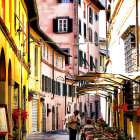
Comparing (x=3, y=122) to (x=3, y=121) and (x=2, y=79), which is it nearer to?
(x=3, y=121)

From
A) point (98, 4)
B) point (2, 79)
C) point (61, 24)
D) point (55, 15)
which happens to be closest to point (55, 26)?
point (61, 24)

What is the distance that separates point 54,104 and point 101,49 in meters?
17.9

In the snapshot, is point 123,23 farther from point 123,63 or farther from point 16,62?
point 16,62

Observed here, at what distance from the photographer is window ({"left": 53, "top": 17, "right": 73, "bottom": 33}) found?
5516 centimetres

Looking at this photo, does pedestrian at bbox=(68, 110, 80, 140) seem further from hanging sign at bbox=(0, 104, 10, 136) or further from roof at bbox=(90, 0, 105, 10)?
roof at bbox=(90, 0, 105, 10)

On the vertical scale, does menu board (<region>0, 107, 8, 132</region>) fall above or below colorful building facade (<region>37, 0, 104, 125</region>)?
below

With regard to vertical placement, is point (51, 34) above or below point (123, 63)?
above

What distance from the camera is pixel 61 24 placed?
55.3 metres

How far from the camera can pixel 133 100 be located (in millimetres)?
17656

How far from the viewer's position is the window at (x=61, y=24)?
55156 millimetres

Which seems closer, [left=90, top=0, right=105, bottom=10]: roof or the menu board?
the menu board

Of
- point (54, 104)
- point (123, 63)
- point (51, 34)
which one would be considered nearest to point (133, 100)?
point (123, 63)

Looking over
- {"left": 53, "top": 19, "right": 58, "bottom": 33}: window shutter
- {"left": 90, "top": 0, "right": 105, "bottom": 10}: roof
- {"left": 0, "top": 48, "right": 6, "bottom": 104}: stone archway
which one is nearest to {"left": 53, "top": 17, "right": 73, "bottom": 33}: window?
→ {"left": 53, "top": 19, "right": 58, "bottom": 33}: window shutter

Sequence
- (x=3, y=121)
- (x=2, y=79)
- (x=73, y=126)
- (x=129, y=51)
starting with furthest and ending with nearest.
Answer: (x=73, y=126)
(x=129, y=51)
(x=2, y=79)
(x=3, y=121)
